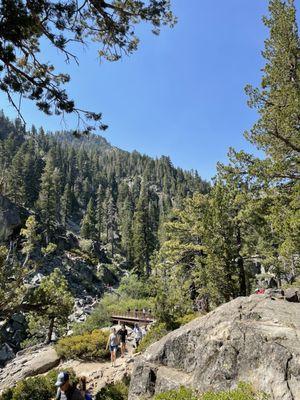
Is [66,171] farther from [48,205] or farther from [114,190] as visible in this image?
[48,205]

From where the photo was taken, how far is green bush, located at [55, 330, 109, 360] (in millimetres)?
16766

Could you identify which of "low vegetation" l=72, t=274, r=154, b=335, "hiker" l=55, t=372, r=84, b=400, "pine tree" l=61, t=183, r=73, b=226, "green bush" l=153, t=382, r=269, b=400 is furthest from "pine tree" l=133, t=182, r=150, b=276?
"hiker" l=55, t=372, r=84, b=400

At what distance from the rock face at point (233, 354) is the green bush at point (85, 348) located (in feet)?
23.6

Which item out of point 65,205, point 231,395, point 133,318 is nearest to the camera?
point 231,395

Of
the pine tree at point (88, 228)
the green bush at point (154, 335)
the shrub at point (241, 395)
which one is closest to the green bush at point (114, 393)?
the green bush at point (154, 335)

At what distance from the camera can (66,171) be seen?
121 m

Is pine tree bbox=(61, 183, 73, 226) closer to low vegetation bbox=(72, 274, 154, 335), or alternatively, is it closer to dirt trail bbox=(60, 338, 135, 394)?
low vegetation bbox=(72, 274, 154, 335)

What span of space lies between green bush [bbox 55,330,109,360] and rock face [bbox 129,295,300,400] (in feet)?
23.6

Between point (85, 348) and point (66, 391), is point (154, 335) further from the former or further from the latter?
point (66, 391)

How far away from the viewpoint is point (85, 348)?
1698 centimetres

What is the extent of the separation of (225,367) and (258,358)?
2.81ft

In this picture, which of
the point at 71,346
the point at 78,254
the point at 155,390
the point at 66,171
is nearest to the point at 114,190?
the point at 66,171

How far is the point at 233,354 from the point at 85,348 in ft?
36.6

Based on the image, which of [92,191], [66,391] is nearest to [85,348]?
[66,391]
